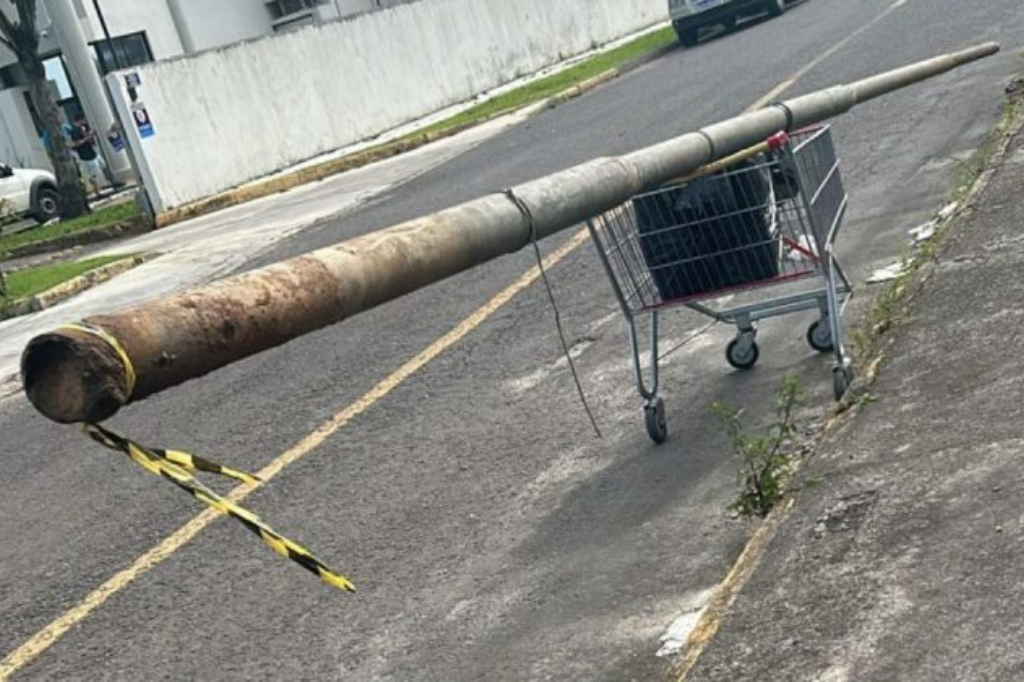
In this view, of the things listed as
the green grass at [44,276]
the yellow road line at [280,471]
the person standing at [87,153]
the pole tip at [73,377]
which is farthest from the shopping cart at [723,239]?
the person standing at [87,153]

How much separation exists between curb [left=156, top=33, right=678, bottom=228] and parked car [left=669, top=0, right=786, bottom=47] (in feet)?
14.4

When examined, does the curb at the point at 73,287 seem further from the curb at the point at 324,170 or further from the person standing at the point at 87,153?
the person standing at the point at 87,153

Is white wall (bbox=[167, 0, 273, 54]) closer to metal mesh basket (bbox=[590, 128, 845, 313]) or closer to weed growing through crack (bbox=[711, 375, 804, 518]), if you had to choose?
metal mesh basket (bbox=[590, 128, 845, 313])

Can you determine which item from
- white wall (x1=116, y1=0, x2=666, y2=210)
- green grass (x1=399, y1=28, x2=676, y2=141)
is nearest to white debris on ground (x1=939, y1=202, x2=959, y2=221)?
white wall (x1=116, y1=0, x2=666, y2=210)

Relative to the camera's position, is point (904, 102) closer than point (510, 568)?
No

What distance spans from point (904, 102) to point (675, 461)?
9214 mm

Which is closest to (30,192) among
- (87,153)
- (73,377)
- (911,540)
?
(87,153)

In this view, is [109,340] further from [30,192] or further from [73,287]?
[30,192]

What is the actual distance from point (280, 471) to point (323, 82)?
20784mm

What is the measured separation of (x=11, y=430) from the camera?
409 inches

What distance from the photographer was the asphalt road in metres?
5.47

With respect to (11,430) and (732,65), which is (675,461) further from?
(732,65)

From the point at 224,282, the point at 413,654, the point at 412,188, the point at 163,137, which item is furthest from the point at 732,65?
the point at 224,282

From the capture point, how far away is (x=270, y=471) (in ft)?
25.9
